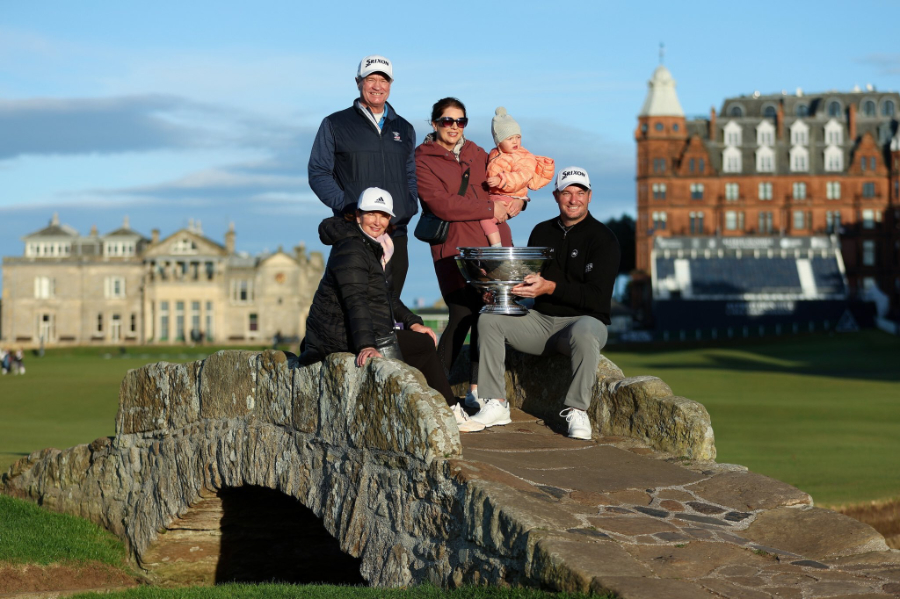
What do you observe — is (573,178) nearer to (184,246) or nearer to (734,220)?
(184,246)

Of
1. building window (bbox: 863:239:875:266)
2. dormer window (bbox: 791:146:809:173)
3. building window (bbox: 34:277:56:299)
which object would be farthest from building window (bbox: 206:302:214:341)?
building window (bbox: 863:239:875:266)

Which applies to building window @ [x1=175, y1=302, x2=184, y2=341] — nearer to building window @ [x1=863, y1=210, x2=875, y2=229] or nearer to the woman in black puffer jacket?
building window @ [x1=863, y1=210, x2=875, y2=229]

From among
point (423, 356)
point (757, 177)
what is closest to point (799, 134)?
point (757, 177)

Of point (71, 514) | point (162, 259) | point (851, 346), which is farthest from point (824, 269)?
point (71, 514)

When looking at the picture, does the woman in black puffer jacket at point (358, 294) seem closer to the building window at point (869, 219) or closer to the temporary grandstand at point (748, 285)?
the temporary grandstand at point (748, 285)

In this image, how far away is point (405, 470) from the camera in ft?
23.4

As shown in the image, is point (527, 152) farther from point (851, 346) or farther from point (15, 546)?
point (851, 346)

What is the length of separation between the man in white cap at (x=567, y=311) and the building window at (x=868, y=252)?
290 feet

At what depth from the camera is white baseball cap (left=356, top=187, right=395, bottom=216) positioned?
7.85m

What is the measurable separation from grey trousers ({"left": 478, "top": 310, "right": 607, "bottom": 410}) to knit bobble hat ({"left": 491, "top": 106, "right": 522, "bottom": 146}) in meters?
1.45

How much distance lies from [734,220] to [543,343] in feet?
288

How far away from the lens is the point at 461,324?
31.1ft

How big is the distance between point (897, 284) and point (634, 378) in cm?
8817

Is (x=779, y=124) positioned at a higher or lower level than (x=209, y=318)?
higher
